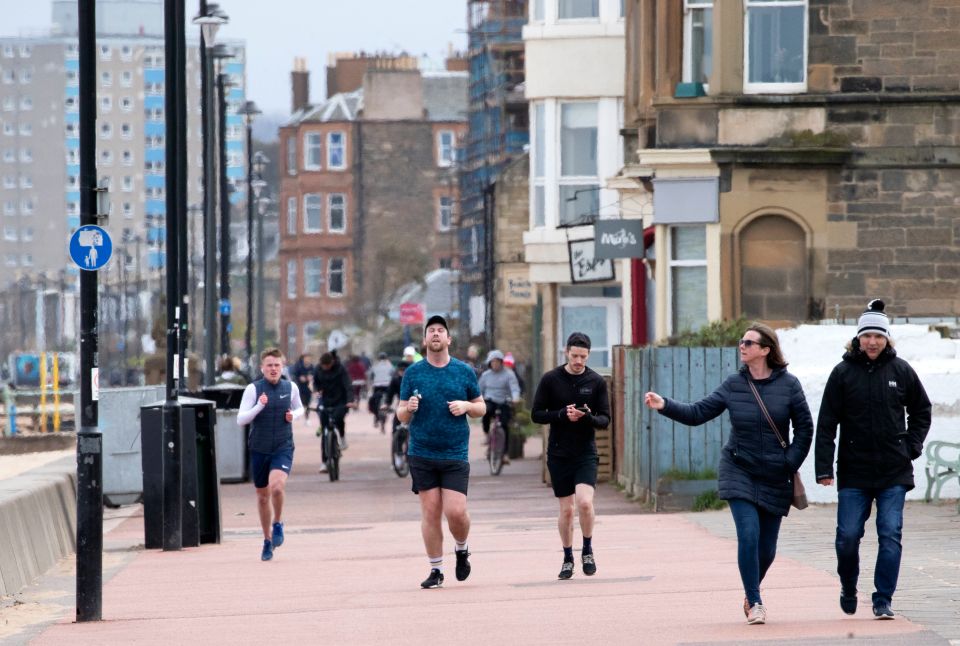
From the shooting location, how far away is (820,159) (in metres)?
24.3

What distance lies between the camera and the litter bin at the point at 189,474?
17844 millimetres

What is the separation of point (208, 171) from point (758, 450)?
27.6 meters

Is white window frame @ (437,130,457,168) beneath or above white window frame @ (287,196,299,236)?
above

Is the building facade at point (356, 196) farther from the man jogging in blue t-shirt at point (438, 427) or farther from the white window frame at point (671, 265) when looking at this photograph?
the man jogging in blue t-shirt at point (438, 427)

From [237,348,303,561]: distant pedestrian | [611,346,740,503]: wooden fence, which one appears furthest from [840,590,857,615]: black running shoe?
[611,346,740,503]: wooden fence

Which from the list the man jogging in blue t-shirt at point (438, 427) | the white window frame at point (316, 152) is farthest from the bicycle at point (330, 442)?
the white window frame at point (316, 152)

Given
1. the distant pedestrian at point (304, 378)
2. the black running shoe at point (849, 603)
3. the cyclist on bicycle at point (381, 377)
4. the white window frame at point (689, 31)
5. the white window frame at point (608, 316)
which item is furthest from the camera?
the cyclist on bicycle at point (381, 377)

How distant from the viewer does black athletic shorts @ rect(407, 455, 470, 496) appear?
1295 cm

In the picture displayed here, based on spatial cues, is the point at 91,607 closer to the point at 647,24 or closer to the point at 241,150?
the point at 647,24

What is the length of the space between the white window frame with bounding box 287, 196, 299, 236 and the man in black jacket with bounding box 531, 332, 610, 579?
277 feet

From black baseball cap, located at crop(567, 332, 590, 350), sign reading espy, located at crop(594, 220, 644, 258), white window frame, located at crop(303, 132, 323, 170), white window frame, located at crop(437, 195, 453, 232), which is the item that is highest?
white window frame, located at crop(303, 132, 323, 170)

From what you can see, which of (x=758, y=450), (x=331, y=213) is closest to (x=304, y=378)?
(x=758, y=450)

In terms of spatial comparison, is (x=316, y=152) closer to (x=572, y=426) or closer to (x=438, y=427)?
(x=572, y=426)

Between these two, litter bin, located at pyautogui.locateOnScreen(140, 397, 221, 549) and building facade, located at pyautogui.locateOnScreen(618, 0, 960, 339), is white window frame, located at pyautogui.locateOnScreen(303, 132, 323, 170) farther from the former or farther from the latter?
litter bin, located at pyautogui.locateOnScreen(140, 397, 221, 549)
